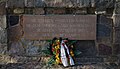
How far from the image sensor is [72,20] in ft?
14.1

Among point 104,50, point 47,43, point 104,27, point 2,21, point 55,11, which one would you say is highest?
point 55,11

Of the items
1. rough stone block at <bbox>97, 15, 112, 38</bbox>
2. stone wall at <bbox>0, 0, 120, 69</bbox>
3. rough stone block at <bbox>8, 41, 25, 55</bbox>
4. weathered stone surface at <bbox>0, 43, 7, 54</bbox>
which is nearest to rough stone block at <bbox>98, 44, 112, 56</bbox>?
stone wall at <bbox>0, 0, 120, 69</bbox>

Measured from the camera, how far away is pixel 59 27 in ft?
14.1

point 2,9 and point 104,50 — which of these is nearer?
point 2,9

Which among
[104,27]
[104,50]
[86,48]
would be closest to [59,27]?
[86,48]

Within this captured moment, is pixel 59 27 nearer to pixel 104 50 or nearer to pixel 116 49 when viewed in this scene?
pixel 104 50

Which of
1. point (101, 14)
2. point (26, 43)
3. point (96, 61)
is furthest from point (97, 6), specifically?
point (26, 43)

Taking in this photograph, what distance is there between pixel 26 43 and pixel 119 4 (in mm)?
1888

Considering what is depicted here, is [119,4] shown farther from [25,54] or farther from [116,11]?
[25,54]

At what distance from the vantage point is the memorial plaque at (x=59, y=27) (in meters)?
4.29

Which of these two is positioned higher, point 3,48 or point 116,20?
point 116,20

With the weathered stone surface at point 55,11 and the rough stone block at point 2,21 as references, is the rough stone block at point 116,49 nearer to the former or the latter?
the weathered stone surface at point 55,11

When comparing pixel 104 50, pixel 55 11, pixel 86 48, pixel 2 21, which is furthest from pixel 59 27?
pixel 2 21

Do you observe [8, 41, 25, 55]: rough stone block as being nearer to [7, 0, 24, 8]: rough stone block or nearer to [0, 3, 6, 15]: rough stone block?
[0, 3, 6, 15]: rough stone block
